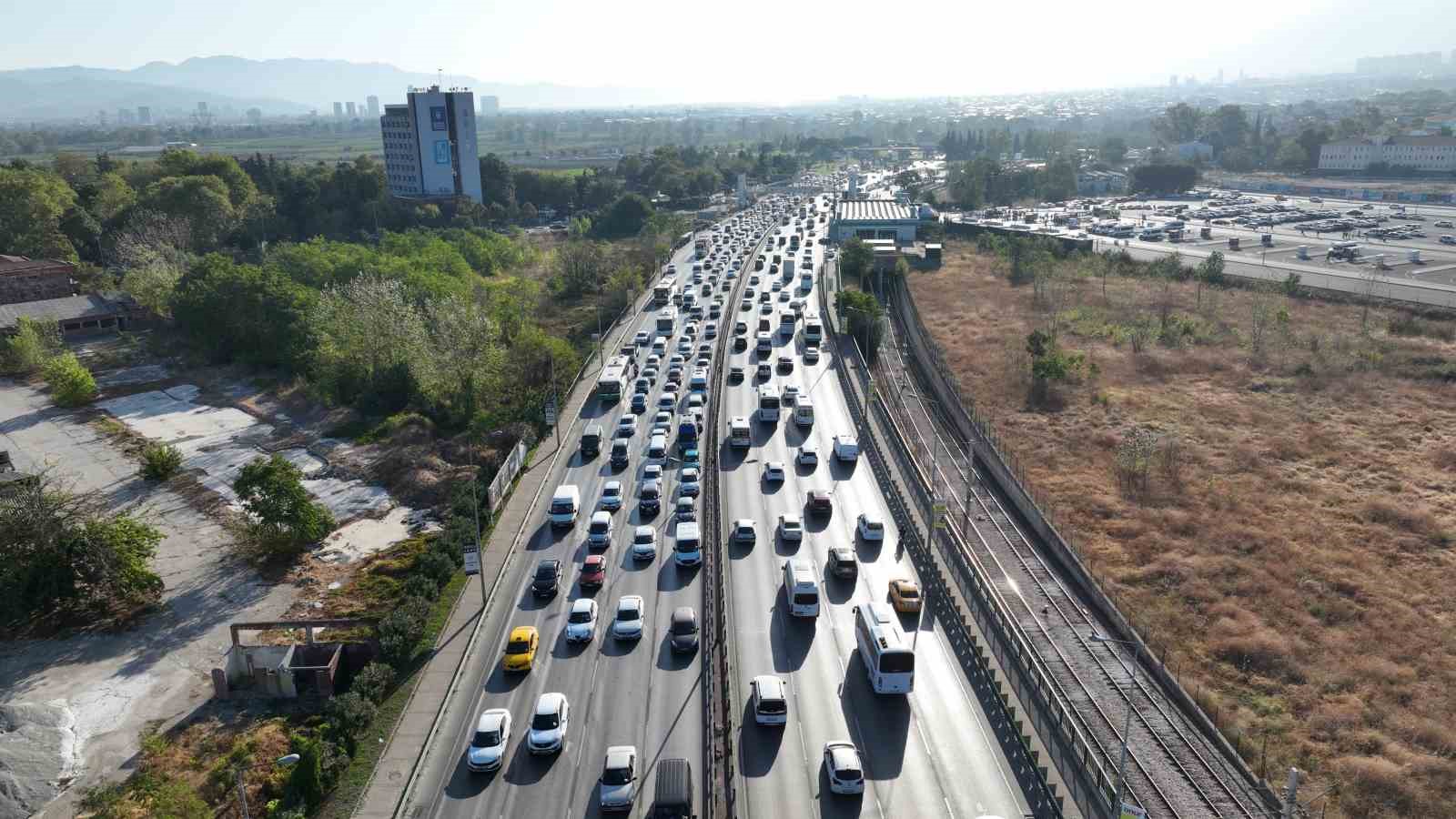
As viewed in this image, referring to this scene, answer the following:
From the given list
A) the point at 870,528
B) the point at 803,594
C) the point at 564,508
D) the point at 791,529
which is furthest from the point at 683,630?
the point at 564,508

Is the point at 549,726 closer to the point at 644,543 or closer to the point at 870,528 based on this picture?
the point at 644,543

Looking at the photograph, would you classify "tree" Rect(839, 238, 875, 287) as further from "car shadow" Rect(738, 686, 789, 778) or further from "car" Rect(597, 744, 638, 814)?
"car" Rect(597, 744, 638, 814)

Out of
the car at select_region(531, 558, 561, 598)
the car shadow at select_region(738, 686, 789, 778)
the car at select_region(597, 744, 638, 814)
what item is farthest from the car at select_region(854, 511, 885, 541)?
the car at select_region(597, 744, 638, 814)

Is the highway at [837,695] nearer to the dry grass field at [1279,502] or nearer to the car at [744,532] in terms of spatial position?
the car at [744,532]

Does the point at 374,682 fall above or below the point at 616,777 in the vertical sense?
below

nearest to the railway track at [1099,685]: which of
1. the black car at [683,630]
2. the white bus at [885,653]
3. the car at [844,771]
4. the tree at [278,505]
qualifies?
Answer: the white bus at [885,653]

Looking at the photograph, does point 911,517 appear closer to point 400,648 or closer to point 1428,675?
point 1428,675

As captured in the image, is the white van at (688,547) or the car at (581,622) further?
the white van at (688,547)

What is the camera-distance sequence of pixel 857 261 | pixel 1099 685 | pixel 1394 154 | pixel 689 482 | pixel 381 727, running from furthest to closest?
pixel 1394 154
pixel 857 261
pixel 689 482
pixel 1099 685
pixel 381 727
